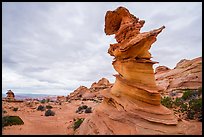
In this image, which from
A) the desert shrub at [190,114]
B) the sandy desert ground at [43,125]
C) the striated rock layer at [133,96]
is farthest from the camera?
the sandy desert ground at [43,125]

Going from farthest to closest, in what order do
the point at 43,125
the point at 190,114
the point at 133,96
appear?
the point at 43,125 → the point at 190,114 → the point at 133,96

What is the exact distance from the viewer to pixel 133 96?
8.44 meters

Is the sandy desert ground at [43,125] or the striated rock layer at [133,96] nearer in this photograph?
the striated rock layer at [133,96]

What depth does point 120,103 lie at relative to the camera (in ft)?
27.9

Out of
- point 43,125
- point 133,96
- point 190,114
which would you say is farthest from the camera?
point 43,125

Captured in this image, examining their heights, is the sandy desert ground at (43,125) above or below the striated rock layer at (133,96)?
below

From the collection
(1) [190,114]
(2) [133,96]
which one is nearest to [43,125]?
(2) [133,96]

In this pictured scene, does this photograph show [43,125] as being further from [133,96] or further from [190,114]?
[190,114]

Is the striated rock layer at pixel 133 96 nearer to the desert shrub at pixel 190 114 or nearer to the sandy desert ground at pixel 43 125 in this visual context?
the desert shrub at pixel 190 114

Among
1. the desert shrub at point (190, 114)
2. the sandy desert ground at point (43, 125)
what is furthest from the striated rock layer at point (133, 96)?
the sandy desert ground at point (43, 125)

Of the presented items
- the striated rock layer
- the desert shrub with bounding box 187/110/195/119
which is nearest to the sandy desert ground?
the striated rock layer

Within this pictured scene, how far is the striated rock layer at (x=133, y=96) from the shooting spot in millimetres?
7676

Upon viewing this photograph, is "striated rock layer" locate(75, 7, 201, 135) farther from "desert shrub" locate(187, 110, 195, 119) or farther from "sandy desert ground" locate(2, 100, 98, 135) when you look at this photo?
"sandy desert ground" locate(2, 100, 98, 135)

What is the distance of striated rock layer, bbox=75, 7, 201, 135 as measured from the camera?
25.2 feet
